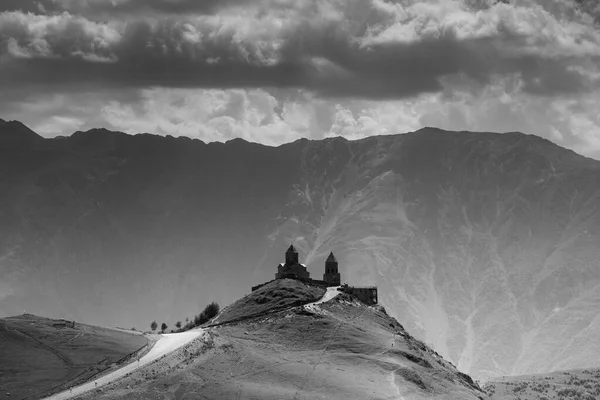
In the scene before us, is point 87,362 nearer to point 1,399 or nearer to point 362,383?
point 1,399

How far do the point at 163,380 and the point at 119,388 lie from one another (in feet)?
24.5

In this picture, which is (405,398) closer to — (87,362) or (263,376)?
(263,376)

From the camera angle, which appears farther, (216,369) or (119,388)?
(216,369)

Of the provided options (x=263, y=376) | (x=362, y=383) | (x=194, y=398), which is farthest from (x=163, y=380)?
(x=362, y=383)

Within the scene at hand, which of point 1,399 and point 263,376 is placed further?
point 263,376

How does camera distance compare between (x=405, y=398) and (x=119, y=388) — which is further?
(x=405, y=398)

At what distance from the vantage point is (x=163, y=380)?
185 m

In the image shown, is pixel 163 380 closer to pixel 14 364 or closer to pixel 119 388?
pixel 119 388

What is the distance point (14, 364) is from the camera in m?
193

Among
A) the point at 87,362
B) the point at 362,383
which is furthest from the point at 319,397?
the point at 87,362

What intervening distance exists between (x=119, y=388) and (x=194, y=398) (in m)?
11.0

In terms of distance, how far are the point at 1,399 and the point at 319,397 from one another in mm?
47603

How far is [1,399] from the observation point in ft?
597

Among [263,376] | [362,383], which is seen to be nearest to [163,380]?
[263,376]
